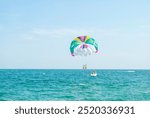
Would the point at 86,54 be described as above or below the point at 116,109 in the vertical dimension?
above

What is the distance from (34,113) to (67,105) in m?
1.04

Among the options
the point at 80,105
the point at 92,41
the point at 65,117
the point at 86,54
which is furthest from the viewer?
the point at 86,54

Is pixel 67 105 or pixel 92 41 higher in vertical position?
pixel 92 41

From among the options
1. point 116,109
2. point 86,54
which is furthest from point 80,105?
point 86,54

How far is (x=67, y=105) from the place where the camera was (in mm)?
7609

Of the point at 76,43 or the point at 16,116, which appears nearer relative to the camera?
the point at 16,116

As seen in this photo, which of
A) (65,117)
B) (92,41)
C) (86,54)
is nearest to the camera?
(65,117)

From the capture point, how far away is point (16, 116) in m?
7.06

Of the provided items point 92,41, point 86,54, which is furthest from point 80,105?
point 86,54

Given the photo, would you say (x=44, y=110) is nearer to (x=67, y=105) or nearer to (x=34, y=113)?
(x=34, y=113)

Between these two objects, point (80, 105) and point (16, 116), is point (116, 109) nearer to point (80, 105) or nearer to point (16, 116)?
point (80, 105)

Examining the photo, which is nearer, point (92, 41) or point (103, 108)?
point (103, 108)

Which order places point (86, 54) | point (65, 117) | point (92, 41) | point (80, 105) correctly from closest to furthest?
point (65, 117) → point (80, 105) → point (92, 41) → point (86, 54)

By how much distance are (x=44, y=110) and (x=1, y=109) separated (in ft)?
5.03
